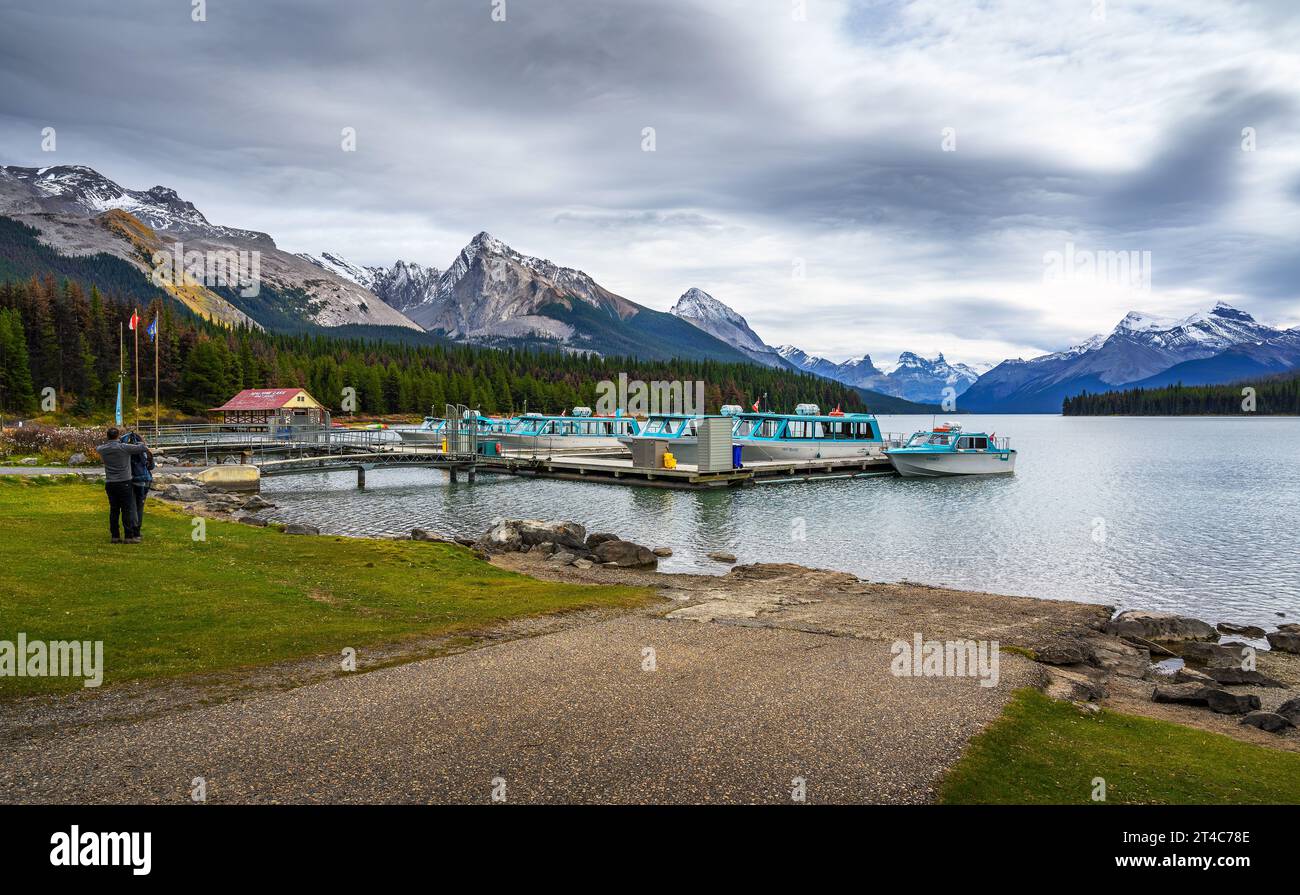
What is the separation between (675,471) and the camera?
58031mm

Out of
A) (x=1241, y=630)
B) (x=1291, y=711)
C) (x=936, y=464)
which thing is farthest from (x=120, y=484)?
(x=936, y=464)

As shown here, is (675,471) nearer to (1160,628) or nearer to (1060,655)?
(1160,628)

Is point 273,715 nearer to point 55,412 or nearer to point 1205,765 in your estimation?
point 1205,765

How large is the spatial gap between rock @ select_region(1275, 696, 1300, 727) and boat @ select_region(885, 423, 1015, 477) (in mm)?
56826

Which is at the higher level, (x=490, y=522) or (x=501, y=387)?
(x=501, y=387)

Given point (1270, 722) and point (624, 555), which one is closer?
point (1270, 722)

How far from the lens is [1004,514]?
4681 cm
